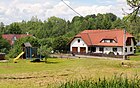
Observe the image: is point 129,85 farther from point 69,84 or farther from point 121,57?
point 121,57

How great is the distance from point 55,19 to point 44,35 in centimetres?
4612

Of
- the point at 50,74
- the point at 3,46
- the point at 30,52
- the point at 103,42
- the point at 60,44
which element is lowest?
the point at 50,74

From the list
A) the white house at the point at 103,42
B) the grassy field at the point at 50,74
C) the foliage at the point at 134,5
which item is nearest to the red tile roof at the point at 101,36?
the white house at the point at 103,42

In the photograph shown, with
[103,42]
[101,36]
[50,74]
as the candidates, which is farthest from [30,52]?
[101,36]

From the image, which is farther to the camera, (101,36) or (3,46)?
(101,36)

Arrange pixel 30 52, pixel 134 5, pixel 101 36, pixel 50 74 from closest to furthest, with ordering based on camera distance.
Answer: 1. pixel 134 5
2. pixel 50 74
3. pixel 30 52
4. pixel 101 36

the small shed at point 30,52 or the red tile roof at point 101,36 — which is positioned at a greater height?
the red tile roof at point 101,36

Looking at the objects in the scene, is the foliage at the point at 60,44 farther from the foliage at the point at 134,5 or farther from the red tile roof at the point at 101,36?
the foliage at the point at 134,5

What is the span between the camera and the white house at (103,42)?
2146 inches

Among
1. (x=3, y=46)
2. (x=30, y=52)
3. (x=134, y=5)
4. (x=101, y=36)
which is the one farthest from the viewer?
(x=101, y=36)

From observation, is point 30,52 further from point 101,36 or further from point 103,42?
point 101,36

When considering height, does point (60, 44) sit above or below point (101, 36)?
below

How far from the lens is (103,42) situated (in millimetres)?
57062

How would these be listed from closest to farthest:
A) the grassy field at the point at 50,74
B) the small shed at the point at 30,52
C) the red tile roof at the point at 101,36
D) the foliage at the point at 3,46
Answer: the grassy field at the point at 50,74 → the small shed at the point at 30,52 → the foliage at the point at 3,46 → the red tile roof at the point at 101,36
